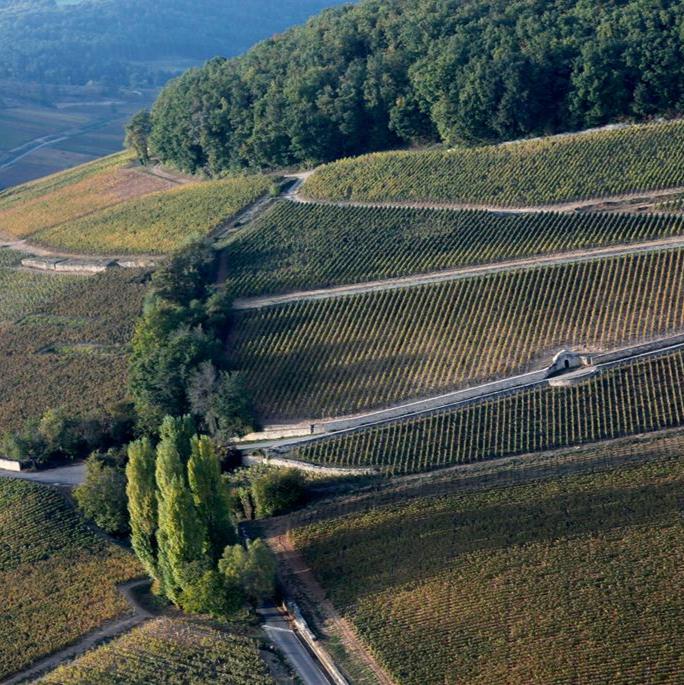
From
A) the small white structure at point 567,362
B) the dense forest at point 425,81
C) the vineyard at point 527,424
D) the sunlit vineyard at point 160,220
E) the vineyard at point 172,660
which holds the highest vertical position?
the dense forest at point 425,81

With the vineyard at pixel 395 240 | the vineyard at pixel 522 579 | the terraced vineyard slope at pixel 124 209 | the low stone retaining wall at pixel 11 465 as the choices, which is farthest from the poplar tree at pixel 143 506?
the terraced vineyard slope at pixel 124 209

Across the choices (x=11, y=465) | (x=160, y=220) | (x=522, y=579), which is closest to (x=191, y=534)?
(x=522, y=579)

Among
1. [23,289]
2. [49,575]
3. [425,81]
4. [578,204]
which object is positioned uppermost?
[425,81]

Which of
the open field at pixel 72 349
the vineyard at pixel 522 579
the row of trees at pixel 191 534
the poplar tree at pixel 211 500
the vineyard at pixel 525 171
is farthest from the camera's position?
the vineyard at pixel 525 171

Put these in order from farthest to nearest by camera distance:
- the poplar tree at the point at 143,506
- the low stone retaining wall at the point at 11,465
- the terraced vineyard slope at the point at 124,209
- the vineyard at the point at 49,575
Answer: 1. the terraced vineyard slope at the point at 124,209
2. the low stone retaining wall at the point at 11,465
3. the poplar tree at the point at 143,506
4. the vineyard at the point at 49,575

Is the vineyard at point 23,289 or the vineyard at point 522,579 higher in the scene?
the vineyard at point 23,289

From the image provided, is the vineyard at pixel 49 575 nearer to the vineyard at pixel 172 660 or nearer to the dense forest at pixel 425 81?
the vineyard at pixel 172 660

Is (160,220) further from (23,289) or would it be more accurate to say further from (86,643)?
(86,643)
